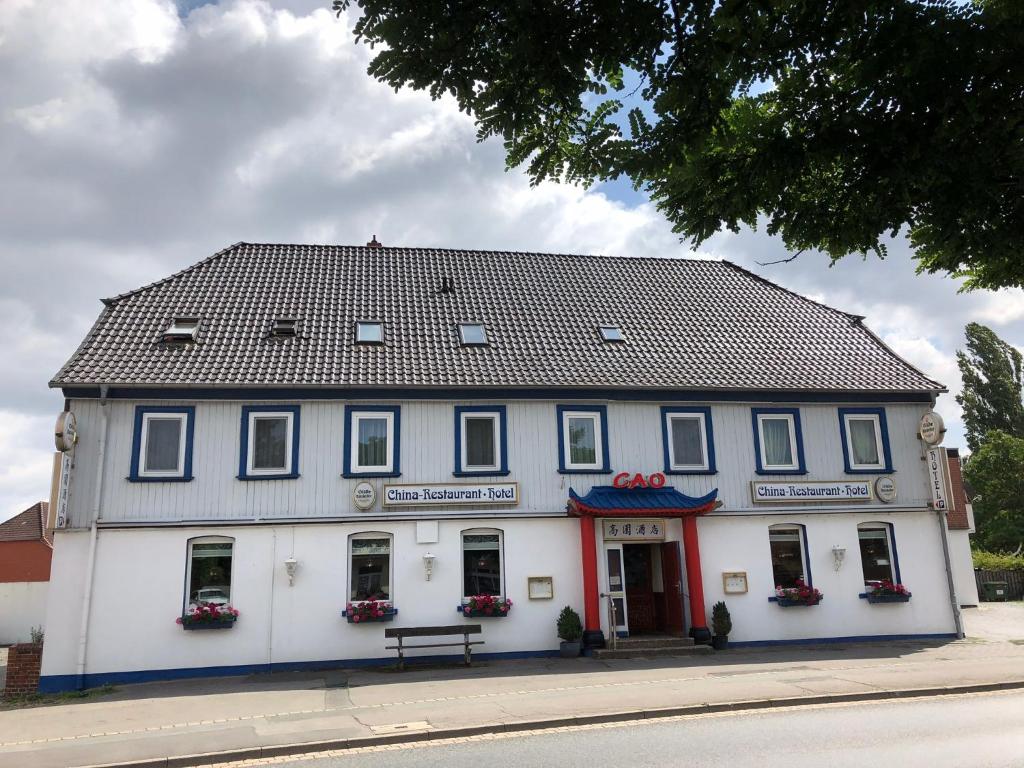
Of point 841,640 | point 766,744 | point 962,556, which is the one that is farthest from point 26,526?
point 962,556

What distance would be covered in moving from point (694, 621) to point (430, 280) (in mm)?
10810

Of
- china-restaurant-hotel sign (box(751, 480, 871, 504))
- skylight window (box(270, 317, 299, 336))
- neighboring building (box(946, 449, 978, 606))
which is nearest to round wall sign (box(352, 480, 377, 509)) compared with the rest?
skylight window (box(270, 317, 299, 336))

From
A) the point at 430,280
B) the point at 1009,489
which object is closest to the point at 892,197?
the point at 430,280

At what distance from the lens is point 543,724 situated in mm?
10812

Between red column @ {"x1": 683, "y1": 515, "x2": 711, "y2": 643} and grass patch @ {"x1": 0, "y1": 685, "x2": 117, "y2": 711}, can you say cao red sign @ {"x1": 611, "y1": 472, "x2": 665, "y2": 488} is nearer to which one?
red column @ {"x1": 683, "y1": 515, "x2": 711, "y2": 643}

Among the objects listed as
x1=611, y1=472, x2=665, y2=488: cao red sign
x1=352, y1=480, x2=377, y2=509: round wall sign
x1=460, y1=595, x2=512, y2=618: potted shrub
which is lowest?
x1=460, y1=595, x2=512, y2=618: potted shrub

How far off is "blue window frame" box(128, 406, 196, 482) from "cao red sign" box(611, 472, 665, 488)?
898 centimetres

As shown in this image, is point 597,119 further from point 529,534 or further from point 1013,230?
point 529,534

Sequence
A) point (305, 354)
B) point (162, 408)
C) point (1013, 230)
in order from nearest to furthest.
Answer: point (1013, 230), point (162, 408), point (305, 354)

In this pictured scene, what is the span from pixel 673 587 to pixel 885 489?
5574 millimetres

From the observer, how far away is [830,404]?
19625mm

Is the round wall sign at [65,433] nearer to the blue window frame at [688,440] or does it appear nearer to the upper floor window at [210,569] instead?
the upper floor window at [210,569]

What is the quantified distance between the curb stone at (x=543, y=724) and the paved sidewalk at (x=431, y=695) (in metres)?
0.18

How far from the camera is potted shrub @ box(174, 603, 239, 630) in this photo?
52.2ft
